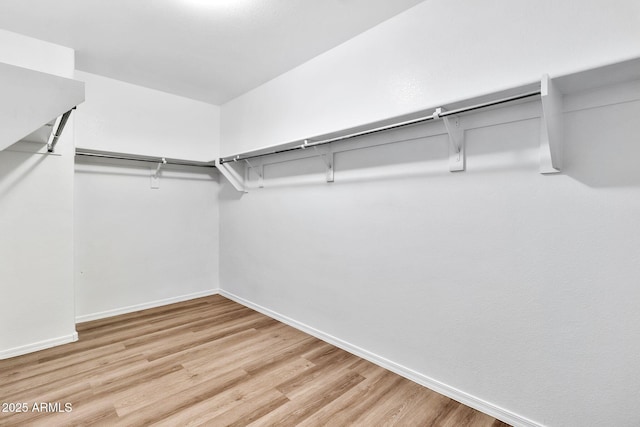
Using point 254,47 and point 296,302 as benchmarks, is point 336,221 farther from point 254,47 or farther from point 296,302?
point 254,47

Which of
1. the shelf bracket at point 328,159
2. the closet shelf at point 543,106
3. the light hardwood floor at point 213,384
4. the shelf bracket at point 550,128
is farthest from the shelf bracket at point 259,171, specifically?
the shelf bracket at point 550,128

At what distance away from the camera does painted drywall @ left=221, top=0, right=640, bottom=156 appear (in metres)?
1.40

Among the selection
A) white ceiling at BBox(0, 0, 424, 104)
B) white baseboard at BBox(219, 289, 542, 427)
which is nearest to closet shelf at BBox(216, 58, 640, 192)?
white ceiling at BBox(0, 0, 424, 104)

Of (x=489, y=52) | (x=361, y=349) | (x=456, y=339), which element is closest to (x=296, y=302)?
(x=361, y=349)

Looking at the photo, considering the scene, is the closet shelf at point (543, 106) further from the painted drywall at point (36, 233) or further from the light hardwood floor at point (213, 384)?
the painted drywall at point (36, 233)

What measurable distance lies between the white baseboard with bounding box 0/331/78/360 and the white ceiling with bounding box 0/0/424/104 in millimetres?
2361

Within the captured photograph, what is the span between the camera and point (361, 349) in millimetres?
2334

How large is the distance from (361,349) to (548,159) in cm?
173

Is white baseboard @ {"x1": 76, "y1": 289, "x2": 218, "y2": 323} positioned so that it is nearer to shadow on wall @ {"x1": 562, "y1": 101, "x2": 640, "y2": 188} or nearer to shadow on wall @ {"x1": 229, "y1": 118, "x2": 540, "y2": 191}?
shadow on wall @ {"x1": 229, "y1": 118, "x2": 540, "y2": 191}

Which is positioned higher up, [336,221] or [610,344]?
[336,221]

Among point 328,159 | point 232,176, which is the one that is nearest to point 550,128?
point 328,159

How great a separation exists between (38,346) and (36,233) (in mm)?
883

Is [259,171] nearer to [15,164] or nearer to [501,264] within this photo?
[15,164]

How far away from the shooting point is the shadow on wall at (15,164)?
229 centimetres
